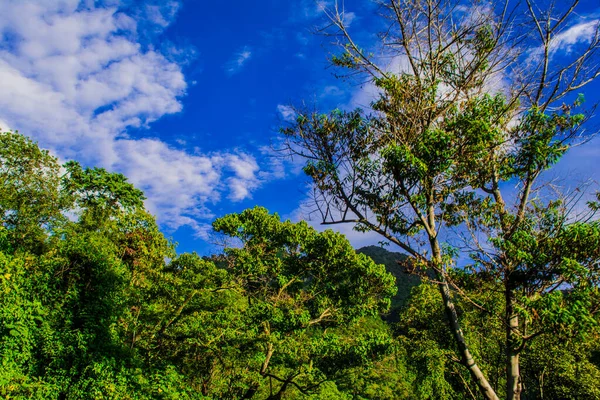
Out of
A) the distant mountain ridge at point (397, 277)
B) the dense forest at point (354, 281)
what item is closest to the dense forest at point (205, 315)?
the dense forest at point (354, 281)

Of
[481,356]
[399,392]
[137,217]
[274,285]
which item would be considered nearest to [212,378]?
[274,285]

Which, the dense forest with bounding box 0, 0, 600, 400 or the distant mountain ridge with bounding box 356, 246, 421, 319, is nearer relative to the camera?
the dense forest with bounding box 0, 0, 600, 400

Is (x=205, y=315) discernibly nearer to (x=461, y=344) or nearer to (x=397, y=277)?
(x=461, y=344)

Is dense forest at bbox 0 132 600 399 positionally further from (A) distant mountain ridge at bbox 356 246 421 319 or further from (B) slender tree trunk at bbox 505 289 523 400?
(A) distant mountain ridge at bbox 356 246 421 319

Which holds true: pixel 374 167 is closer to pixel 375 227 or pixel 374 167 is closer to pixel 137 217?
pixel 375 227

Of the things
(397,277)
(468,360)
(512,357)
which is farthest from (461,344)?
(397,277)

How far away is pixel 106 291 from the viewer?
10.1 meters

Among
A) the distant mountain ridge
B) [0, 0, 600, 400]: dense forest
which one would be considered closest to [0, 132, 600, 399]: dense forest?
[0, 0, 600, 400]: dense forest

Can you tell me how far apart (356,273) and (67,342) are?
1119cm

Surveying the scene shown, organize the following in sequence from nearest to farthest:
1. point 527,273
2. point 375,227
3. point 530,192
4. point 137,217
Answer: point 527,273 < point 530,192 < point 375,227 < point 137,217

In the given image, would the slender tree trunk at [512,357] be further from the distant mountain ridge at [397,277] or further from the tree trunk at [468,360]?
the distant mountain ridge at [397,277]

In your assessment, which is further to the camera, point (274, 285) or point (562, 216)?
point (274, 285)

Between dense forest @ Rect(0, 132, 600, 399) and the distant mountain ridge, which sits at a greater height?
the distant mountain ridge

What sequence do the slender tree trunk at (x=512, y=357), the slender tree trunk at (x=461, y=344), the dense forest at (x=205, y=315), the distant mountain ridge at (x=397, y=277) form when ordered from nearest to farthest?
the slender tree trunk at (x=512, y=357), the slender tree trunk at (x=461, y=344), the dense forest at (x=205, y=315), the distant mountain ridge at (x=397, y=277)
